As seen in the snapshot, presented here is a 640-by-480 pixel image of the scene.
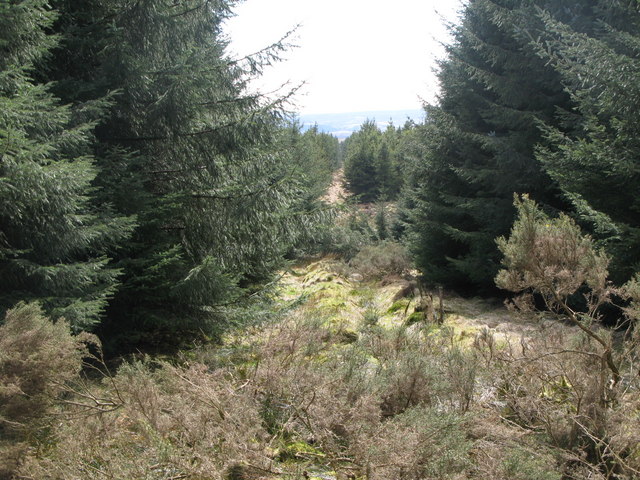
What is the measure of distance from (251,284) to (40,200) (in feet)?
13.0

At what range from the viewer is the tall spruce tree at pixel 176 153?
16.2ft

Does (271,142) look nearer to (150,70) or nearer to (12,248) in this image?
(150,70)

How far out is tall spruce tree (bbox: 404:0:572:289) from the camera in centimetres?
852

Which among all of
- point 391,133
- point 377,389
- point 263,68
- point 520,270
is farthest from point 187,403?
point 391,133

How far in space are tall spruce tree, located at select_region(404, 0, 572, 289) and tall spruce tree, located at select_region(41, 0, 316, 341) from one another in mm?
5030

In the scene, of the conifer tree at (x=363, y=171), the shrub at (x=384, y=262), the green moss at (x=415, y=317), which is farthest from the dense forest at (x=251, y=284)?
the conifer tree at (x=363, y=171)

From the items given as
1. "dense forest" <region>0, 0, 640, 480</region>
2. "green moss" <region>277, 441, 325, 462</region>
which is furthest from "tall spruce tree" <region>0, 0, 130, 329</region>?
"green moss" <region>277, 441, 325, 462</region>

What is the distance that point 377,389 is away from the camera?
3.28 m

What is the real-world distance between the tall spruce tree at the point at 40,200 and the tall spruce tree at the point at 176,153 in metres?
0.62

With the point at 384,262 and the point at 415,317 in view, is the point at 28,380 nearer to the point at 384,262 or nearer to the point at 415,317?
the point at 415,317

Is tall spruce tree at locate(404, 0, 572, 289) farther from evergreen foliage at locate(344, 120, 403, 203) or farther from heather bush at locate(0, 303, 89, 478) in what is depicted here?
evergreen foliage at locate(344, 120, 403, 203)

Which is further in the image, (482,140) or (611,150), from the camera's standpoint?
(482,140)

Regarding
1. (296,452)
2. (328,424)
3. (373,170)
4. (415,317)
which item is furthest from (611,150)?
(373,170)

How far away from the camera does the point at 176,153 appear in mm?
5832
